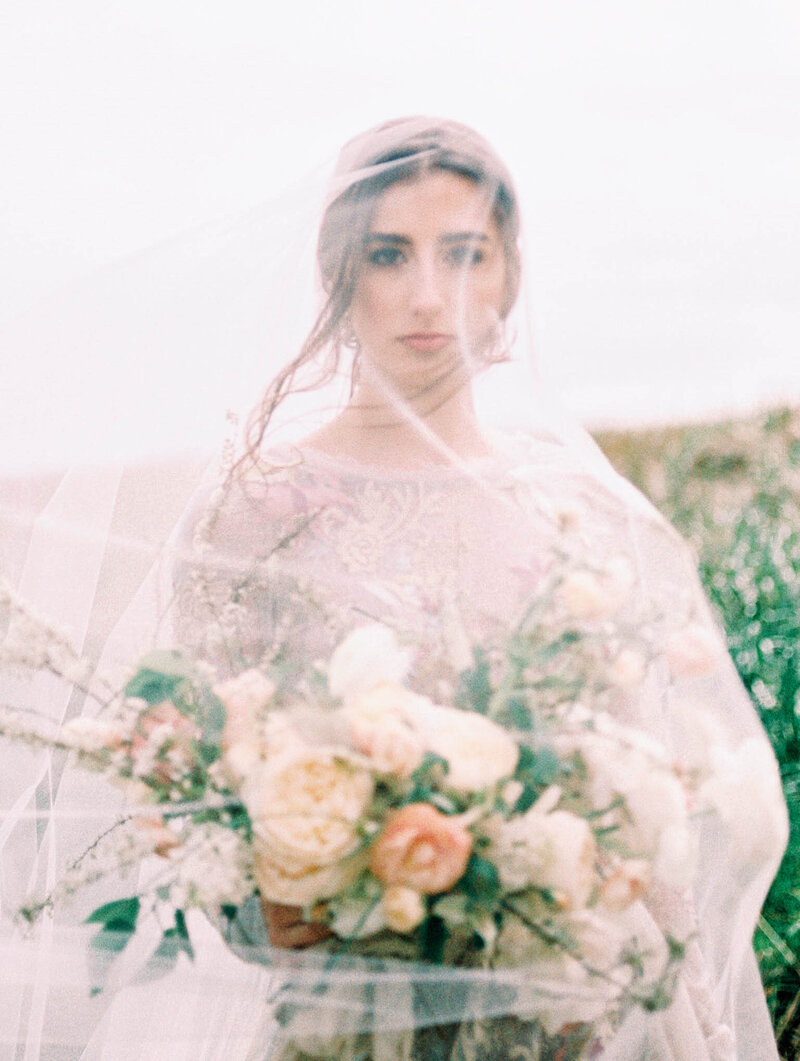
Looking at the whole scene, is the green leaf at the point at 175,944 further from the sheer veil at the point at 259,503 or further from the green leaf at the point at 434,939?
the green leaf at the point at 434,939

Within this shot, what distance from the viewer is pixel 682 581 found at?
1.18 m

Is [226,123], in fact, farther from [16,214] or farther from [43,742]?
[43,742]

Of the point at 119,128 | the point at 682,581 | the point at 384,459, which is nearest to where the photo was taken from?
the point at 682,581

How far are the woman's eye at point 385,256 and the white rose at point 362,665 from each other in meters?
0.62

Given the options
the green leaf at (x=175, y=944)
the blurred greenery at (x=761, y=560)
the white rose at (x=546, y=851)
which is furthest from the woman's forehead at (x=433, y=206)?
the blurred greenery at (x=761, y=560)

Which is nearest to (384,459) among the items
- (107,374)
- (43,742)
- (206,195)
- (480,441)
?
(480,441)

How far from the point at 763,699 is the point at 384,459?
144 cm

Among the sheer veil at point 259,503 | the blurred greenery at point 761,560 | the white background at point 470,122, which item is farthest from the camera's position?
the blurred greenery at point 761,560

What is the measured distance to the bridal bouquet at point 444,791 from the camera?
2.66 feet

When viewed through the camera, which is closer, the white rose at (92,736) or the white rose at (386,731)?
the white rose at (386,731)

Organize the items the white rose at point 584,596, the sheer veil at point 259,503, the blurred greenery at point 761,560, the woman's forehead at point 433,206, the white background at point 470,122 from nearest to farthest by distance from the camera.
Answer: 1. the white rose at point 584,596
2. the sheer veil at point 259,503
3. the woman's forehead at point 433,206
4. the white background at point 470,122
5. the blurred greenery at point 761,560

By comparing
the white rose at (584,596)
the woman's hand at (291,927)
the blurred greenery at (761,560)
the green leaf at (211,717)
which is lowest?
the blurred greenery at (761,560)

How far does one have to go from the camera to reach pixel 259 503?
4.36ft

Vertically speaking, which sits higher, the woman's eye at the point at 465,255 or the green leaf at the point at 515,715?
the woman's eye at the point at 465,255
